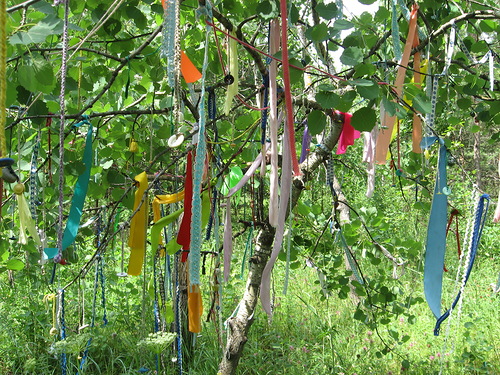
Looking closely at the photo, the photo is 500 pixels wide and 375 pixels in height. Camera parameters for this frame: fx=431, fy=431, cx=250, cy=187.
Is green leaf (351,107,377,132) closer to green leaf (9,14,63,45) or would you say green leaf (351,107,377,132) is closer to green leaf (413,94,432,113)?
green leaf (413,94,432,113)

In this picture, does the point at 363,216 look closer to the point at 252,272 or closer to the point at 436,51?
the point at 252,272

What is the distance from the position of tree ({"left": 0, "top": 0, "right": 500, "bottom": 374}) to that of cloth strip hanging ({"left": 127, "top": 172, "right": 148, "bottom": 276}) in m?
0.03

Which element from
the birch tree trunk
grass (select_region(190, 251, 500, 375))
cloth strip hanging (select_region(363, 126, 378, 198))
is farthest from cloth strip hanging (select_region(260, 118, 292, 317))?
grass (select_region(190, 251, 500, 375))

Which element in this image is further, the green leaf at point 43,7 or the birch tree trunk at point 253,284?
the birch tree trunk at point 253,284

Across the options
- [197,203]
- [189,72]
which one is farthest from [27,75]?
[197,203]

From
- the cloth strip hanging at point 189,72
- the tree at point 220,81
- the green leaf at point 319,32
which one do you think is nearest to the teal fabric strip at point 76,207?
the tree at point 220,81

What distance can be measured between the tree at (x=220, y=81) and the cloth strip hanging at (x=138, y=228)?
0.03 metres

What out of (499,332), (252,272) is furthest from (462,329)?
(252,272)

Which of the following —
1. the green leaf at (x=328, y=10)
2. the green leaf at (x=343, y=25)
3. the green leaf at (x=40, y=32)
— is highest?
the green leaf at (x=328, y=10)

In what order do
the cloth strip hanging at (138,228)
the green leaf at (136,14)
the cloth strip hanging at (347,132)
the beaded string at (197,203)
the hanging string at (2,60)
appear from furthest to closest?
the cloth strip hanging at (347,132), the green leaf at (136,14), the cloth strip hanging at (138,228), the beaded string at (197,203), the hanging string at (2,60)

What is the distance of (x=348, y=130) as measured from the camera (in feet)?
4.29

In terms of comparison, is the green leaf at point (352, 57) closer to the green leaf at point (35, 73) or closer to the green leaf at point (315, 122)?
the green leaf at point (315, 122)

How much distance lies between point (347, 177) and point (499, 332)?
2.40m

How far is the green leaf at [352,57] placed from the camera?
30.4 inches
